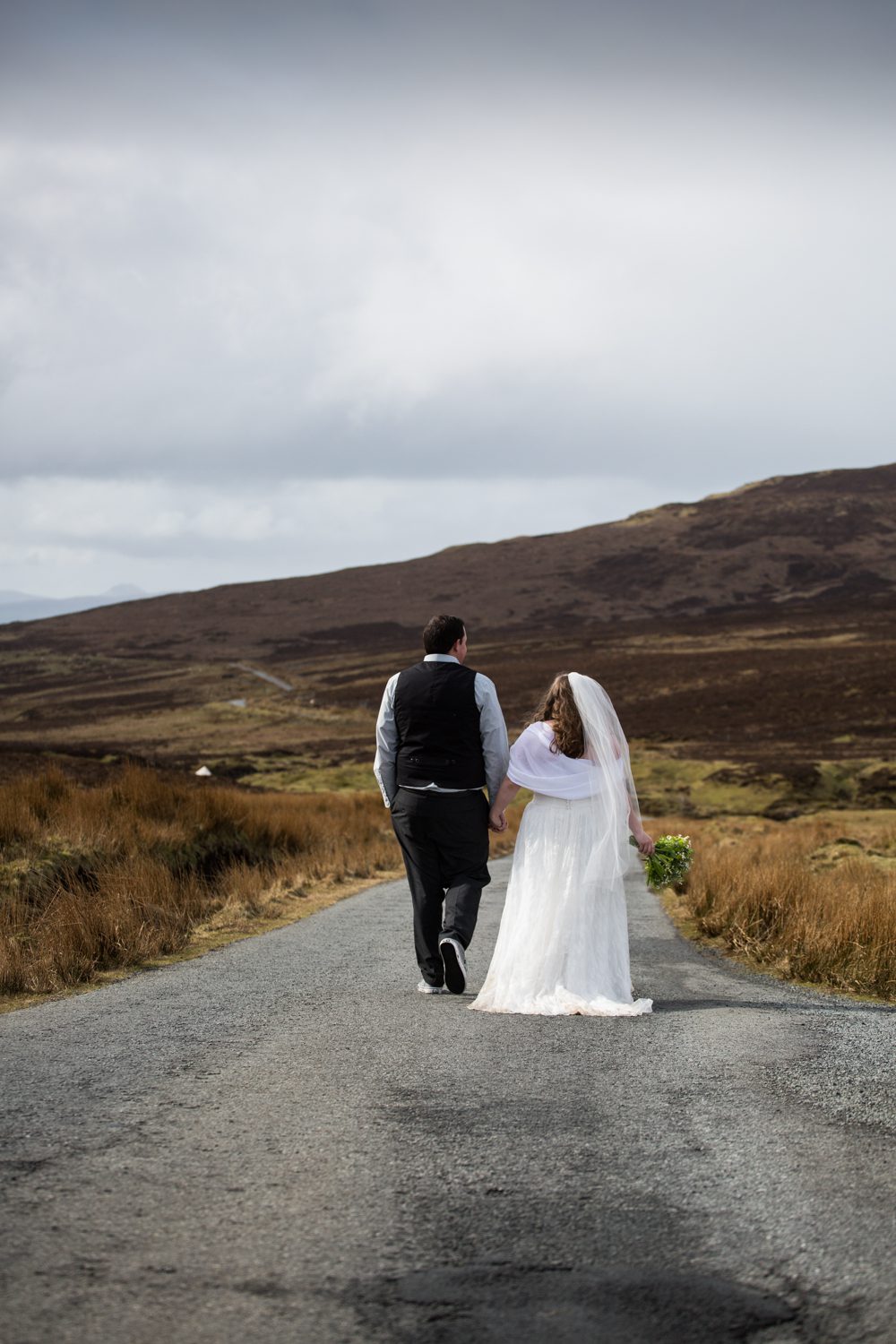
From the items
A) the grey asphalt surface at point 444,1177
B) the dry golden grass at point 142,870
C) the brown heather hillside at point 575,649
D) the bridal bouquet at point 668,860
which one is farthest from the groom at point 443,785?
the brown heather hillside at point 575,649

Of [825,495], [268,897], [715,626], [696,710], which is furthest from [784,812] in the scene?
[825,495]

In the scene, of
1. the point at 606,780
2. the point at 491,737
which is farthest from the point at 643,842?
the point at 491,737

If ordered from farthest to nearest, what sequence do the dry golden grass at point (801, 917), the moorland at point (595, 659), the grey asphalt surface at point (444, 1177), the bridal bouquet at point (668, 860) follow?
1. the moorland at point (595, 659)
2. the dry golden grass at point (801, 917)
3. the bridal bouquet at point (668, 860)
4. the grey asphalt surface at point (444, 1177)

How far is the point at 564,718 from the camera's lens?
8367mm

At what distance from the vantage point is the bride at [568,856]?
7.94m

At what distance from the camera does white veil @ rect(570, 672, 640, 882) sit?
829cm

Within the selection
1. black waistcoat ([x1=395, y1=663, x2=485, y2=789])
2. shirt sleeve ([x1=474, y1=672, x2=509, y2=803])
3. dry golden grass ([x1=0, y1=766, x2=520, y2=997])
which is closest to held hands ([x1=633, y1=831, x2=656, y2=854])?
shirt sleeve ([x1=474, y1=672, x2=509, y2=803])

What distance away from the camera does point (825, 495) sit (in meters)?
180

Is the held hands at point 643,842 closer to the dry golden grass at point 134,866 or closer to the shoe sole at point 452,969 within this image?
the shoe sole at point 452,969

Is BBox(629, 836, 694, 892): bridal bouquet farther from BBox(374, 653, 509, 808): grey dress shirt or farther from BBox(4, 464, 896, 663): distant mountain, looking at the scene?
BBox(4, 464, 896, 663): distant mountain

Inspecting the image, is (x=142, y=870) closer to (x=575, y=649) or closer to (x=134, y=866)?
(x=134, y=866)

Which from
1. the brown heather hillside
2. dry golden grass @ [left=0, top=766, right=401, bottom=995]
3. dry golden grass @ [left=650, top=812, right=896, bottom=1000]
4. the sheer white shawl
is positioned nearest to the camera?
the sheer white shawl

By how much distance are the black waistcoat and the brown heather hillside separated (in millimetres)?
14652

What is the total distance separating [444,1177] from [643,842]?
4.51 metres
